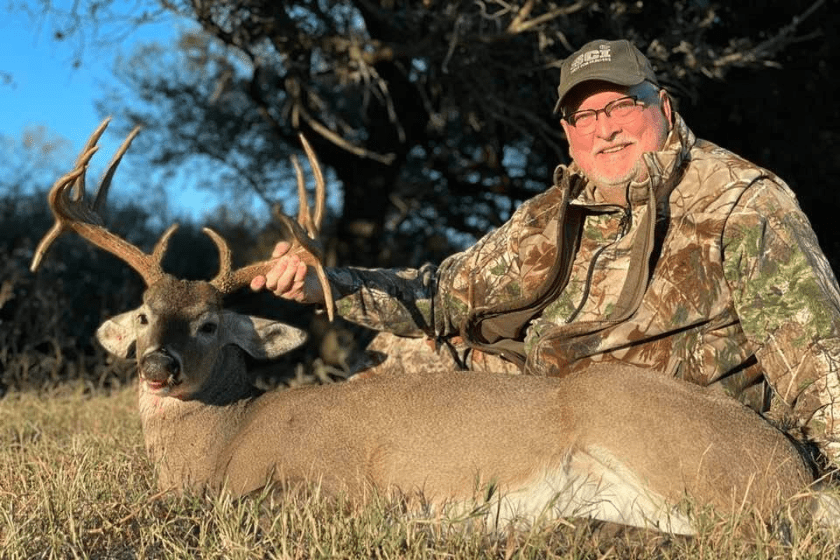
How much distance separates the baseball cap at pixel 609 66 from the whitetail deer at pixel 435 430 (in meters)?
1.41

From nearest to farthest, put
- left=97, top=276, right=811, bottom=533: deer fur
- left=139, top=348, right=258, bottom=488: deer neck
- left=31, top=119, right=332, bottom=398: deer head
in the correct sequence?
left=97, top=276, right=811, bottom=533: deer fur
left=139, top=348, right=258, bottom=488: deer neck
left=31, top=119, right=332, bottom=398: deer head

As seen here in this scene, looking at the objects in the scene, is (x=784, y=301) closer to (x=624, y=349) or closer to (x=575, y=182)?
(x=624, y=349)

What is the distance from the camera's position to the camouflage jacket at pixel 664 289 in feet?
12.9

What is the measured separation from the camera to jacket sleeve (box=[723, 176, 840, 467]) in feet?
12.5

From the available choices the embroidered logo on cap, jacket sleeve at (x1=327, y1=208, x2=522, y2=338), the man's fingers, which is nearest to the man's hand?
the man's fingers

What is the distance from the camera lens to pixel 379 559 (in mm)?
3057

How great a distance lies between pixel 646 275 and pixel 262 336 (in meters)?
1.86

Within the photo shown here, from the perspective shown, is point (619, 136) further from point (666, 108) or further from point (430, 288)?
point (430, 288)

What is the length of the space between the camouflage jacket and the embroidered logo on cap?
0.46 metres

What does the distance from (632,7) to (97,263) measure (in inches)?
263

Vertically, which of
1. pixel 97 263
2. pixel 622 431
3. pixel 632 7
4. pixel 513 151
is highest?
pixel 632 7

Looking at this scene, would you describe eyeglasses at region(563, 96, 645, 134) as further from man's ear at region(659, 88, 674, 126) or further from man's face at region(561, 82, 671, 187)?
man's ear at region(659, 88, 674, 126)

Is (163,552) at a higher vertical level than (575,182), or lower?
lower

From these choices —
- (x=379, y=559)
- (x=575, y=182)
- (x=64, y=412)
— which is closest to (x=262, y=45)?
(x=64, y=412)
